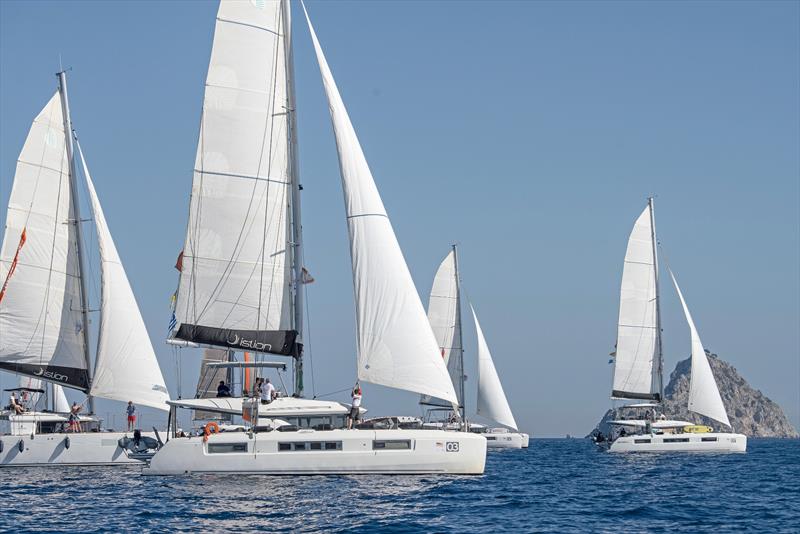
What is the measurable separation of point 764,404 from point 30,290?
159m

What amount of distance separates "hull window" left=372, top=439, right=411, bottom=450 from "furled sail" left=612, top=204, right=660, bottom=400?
120ft

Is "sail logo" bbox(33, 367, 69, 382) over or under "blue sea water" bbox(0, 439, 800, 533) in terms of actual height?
over

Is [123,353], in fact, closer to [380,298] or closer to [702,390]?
[380,298]

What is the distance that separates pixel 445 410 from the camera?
72.7 metres

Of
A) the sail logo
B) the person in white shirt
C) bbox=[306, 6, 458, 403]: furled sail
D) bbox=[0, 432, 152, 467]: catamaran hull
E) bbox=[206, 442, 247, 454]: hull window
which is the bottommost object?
bbox=[0, 432, 152, 467]: catamaran hull

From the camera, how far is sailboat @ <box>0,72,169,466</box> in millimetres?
44375

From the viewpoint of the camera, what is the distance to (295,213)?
36.4m

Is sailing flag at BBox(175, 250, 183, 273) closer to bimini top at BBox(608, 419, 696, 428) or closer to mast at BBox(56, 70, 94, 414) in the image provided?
mast at BBox(56, 70, 94, 414)

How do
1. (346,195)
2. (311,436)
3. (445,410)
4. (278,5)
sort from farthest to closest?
(445,410)
(278,5)
(346,195)
(311,436)

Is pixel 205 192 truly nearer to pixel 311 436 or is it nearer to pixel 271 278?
pixel 271 278

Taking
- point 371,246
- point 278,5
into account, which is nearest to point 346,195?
point 371,246

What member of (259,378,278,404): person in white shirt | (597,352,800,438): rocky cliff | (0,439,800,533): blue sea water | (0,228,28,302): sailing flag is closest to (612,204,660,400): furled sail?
(0,439,800,533): blue sea water

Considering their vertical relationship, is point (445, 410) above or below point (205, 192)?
below

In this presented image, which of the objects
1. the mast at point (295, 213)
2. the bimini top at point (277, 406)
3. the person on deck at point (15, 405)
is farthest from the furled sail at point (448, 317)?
the bimini top at point (277, 406)
